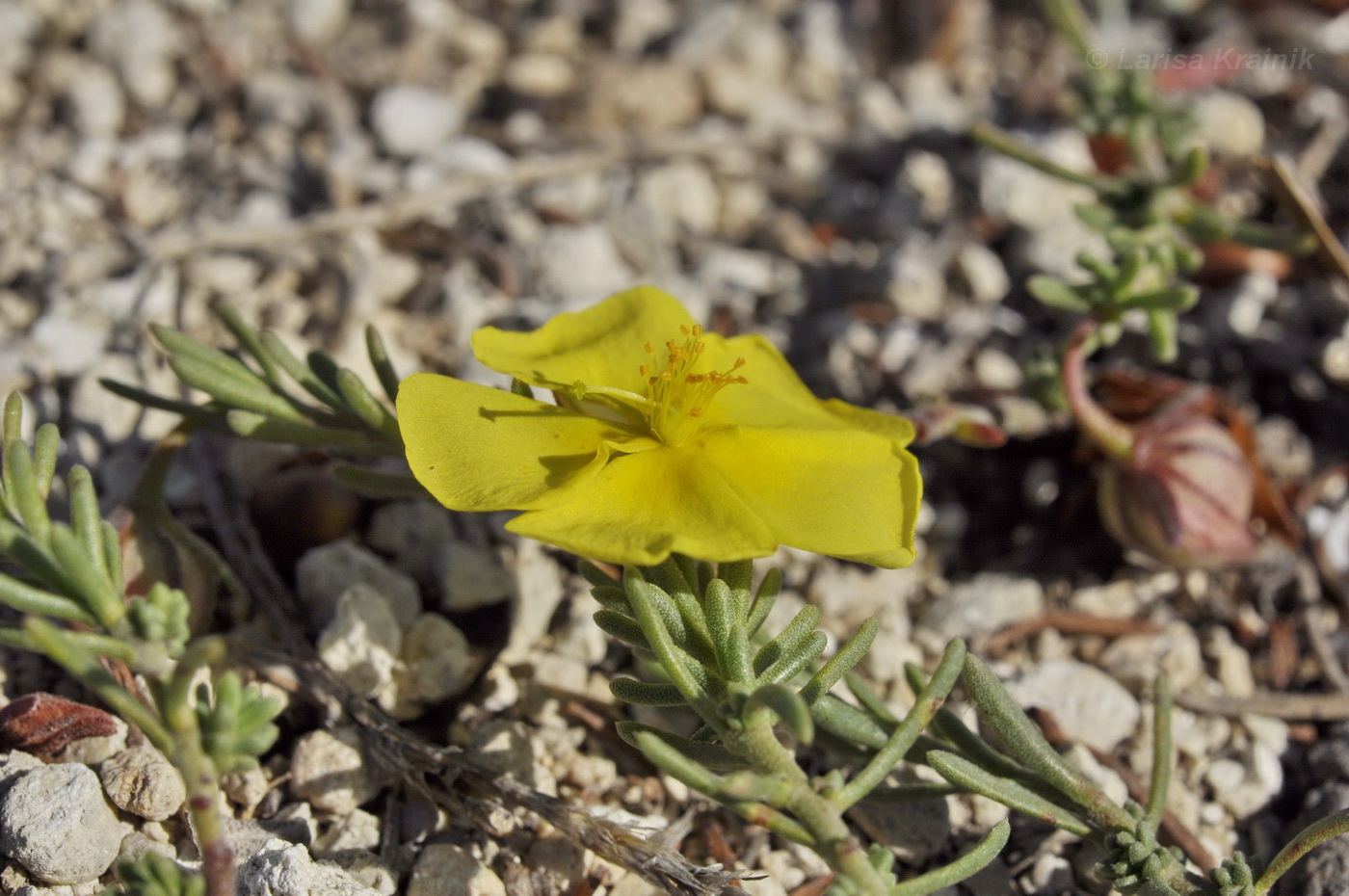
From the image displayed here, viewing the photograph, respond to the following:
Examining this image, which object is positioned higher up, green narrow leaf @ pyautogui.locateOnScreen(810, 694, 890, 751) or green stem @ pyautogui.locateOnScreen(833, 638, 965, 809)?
green stem @ pyautogui.locateOnScreen(833, 638, 965, 809)

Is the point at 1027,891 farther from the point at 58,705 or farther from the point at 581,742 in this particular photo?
the point at 58,705

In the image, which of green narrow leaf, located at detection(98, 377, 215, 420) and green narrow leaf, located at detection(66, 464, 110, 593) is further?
green narrow leaf, located at detection(98, 377, 215, 420)

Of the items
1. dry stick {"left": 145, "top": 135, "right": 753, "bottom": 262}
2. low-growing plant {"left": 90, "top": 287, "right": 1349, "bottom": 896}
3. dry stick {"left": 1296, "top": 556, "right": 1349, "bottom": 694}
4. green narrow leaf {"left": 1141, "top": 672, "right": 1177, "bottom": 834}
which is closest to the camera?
low-growing plant {"left": 90, "top": 287, "right": 1349, "bottom": 896}

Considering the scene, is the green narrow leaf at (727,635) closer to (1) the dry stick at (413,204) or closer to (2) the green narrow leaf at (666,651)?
(2) the green narrow leaf at (666,651)

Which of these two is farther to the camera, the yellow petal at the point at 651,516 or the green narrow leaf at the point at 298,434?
the green narrow leaf at the point at 298,434

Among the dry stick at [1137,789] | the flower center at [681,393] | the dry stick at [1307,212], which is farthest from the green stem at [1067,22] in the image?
the dry stick at [1137,789]

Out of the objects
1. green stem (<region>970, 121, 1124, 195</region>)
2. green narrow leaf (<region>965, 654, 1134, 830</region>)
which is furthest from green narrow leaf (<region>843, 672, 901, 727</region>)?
green stem (<region>970, 121, 1124, 195</region>)

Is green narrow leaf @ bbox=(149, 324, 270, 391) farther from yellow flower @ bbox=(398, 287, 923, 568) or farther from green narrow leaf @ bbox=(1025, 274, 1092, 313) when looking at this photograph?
green narrow leaf @ bbox=(1025, 274, 1092, 313)
